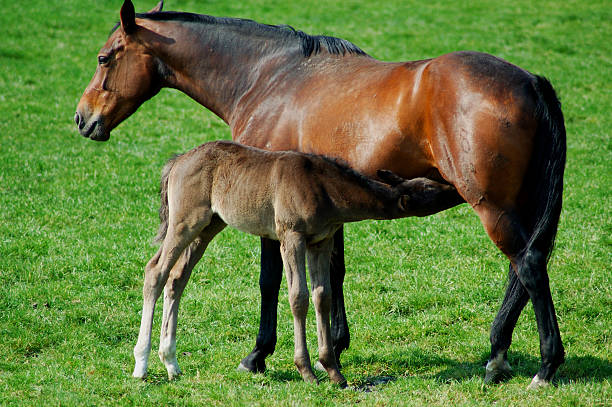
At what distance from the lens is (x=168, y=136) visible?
509 inches

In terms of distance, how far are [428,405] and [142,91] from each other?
366 cm

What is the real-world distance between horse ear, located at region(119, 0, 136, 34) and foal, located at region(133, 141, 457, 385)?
1.47 metres

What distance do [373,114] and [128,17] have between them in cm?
244

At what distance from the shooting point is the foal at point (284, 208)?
525 centimetres

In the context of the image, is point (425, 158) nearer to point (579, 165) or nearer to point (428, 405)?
point (428, 405)

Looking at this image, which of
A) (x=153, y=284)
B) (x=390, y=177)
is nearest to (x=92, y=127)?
(x=153, y=284)

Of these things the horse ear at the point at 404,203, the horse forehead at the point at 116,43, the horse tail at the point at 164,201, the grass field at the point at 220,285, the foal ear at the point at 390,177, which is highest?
the horse forehead at the point at 116,43

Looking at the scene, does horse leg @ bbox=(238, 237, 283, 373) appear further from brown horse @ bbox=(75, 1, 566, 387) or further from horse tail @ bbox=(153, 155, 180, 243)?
horse tail @ bbox=(153, 155, 180, 243)

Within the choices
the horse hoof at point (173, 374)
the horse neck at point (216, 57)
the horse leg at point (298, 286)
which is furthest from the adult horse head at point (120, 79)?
the horse hoof at point (173, 374)

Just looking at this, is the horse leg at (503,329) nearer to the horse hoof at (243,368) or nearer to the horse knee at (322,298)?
the horse knee at (322,298)

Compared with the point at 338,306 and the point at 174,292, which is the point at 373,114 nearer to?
the point at 338,306

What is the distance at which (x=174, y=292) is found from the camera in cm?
585

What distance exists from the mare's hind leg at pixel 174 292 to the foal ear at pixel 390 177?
4.67 feet

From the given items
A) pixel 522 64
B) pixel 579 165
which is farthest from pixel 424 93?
pixel 522 64
